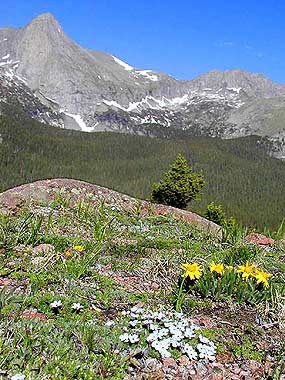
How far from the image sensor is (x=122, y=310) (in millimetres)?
5078

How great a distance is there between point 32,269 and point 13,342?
5.91ft

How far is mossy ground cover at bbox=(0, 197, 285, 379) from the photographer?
160 inches

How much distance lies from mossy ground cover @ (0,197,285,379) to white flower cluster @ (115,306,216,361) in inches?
0.5

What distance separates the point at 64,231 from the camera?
27.0ft

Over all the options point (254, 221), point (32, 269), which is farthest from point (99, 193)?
point (254, 221)

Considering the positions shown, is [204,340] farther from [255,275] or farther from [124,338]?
[255,275]

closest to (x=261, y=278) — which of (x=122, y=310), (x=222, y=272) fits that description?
(x=222, y=272)

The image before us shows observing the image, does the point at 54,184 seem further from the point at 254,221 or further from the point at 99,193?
the point at 254,221

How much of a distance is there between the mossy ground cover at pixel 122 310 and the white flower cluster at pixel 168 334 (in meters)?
0.01

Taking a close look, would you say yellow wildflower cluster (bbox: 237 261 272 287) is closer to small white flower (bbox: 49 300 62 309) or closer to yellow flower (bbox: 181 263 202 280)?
yellow flower (bbox: 181 263 202 280)

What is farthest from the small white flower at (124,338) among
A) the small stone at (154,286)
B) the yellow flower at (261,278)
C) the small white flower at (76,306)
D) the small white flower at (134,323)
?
the yellow flower at (261,278)

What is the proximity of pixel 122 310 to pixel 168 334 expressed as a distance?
2.45ft

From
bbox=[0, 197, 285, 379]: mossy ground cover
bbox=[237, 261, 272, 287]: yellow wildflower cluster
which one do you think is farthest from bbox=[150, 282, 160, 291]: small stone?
bbox=[237, 261, 272, 287]: yellow wildflower cluster

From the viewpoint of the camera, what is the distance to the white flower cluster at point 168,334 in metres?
4.32
